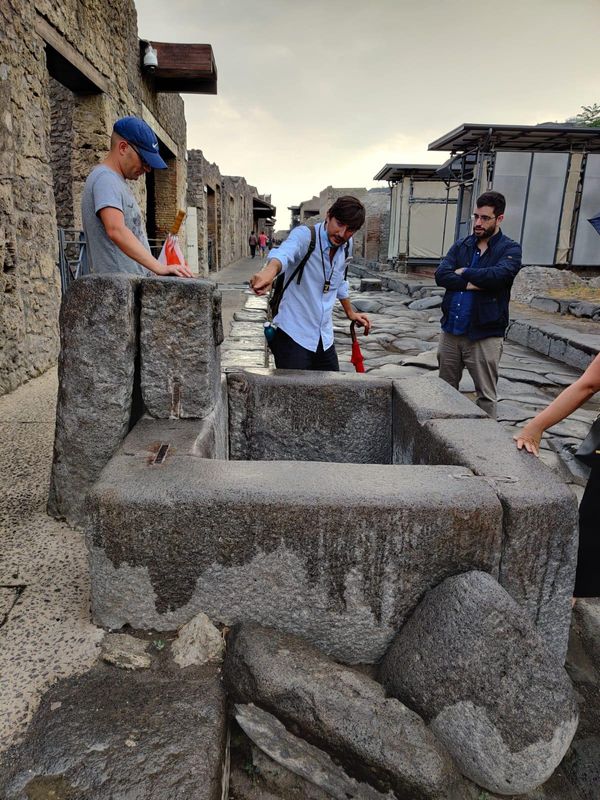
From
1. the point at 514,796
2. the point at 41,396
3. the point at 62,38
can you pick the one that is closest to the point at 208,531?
the point at 514,796

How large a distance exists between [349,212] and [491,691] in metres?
2.22

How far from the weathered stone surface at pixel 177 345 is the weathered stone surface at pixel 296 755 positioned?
109 cm

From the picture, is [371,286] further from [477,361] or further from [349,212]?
[349,212]

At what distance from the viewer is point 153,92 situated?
28.7 feet

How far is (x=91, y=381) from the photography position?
79.0 inches

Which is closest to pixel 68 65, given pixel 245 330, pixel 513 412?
pixel 245 330

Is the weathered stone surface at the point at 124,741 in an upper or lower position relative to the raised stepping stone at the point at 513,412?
upper

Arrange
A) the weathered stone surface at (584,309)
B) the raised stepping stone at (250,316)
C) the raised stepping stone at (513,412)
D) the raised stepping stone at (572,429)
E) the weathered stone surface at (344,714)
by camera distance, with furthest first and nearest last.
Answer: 1. the weathered stone surface at (584,309)
2. the raised stepping stone at (250,316)
3. the raised stepping stone at (513,412)
4. the raised stepping stone at (572,429)
5. the weathered stone surface at (344,714)

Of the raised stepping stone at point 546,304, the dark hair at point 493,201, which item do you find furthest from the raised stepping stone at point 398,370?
the raised stepping stone at point 546,304

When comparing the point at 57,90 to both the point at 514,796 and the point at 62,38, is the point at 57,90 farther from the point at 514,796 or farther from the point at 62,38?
the point at 514,796

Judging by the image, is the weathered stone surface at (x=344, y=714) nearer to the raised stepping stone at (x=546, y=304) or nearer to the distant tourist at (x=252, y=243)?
the raised stepping stone at (x=546, y=304)

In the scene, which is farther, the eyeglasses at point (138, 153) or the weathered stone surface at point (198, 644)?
the eyeglasses at point (138, 153)

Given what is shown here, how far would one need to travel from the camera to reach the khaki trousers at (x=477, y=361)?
364 cm

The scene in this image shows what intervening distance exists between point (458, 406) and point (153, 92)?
28.0 feet
